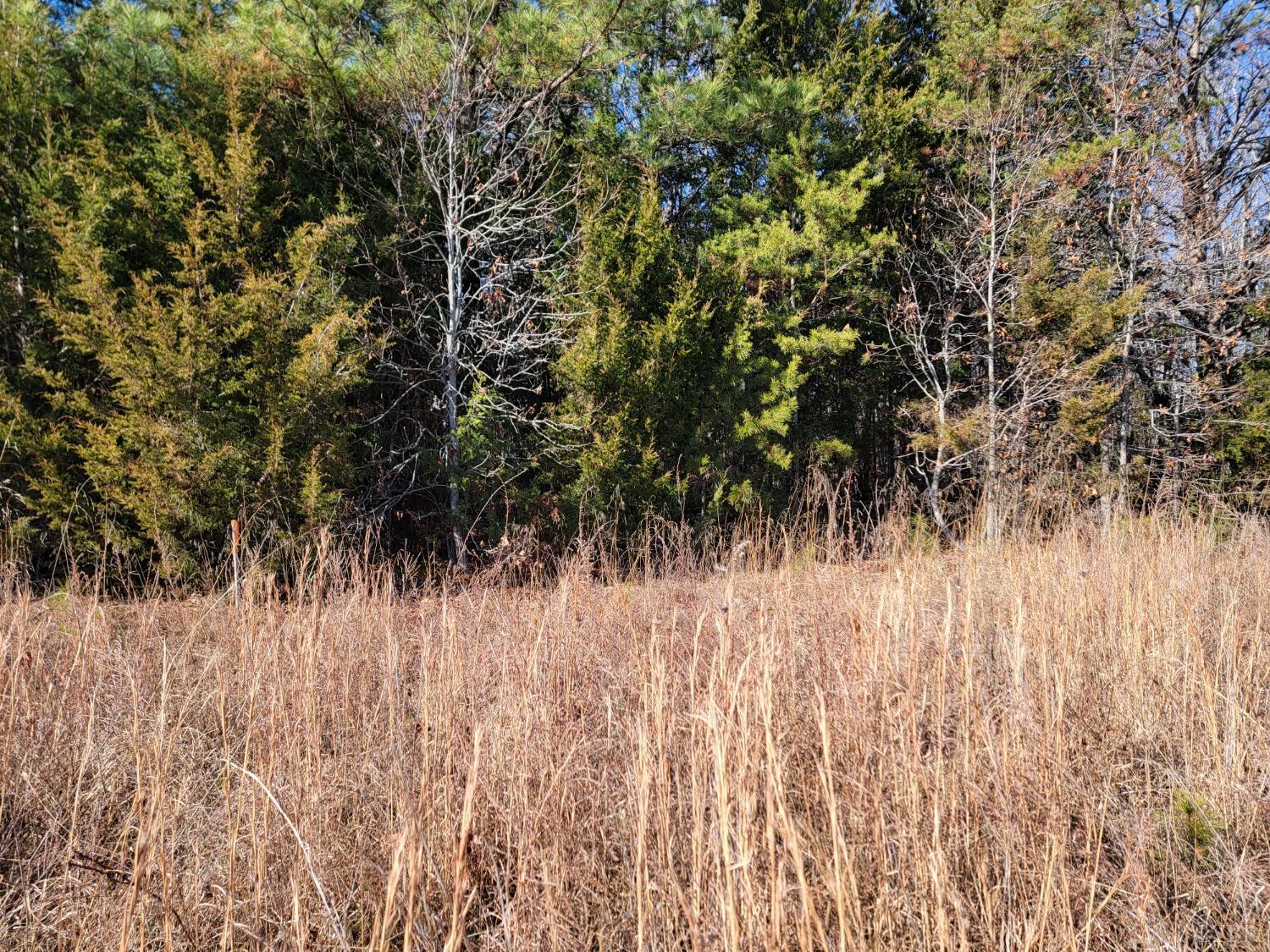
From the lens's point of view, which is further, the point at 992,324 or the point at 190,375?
the point at 992,324

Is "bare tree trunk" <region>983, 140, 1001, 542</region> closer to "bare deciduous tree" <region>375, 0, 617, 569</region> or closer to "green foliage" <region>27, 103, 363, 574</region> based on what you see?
"bare deciduous tree" <region>375, 0, 617, 569</region>

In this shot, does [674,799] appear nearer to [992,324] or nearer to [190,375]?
[190,375]

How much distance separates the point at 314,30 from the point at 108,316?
352 centimetres

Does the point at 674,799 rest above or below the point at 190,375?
below

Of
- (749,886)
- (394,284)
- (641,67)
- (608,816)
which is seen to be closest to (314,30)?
(394,284)

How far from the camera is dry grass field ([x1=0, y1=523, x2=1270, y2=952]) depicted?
1.38 m

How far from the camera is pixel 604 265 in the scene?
7.58 meters

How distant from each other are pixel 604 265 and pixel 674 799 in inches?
253

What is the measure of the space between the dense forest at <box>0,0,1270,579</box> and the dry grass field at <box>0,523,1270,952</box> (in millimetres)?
2001

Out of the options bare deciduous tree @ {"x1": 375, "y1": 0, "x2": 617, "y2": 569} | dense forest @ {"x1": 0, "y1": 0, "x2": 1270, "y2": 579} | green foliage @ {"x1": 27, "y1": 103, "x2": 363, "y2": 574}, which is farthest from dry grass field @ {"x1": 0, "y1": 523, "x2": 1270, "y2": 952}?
bare deciduous tree @ {"x1": 375, "y1": 0, "x2": 617, "y2": 569}

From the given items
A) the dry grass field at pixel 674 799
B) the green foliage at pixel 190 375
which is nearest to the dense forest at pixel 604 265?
the green foliage at pixel 190 375

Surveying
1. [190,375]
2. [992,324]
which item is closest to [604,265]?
[190,375]

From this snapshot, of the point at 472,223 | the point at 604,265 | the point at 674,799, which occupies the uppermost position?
the point at 472,223

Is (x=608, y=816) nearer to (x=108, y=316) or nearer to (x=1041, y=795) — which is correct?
(x=1041, y=795)
